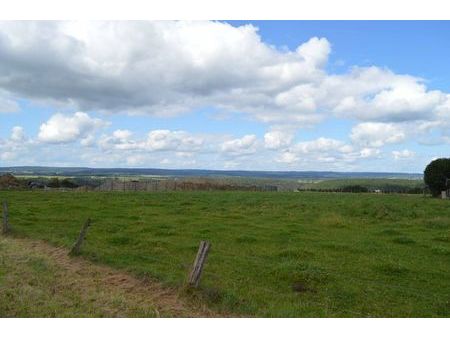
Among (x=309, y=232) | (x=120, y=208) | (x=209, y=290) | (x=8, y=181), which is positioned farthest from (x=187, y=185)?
(x=209, y=290)

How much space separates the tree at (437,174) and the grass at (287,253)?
2026 centimetres

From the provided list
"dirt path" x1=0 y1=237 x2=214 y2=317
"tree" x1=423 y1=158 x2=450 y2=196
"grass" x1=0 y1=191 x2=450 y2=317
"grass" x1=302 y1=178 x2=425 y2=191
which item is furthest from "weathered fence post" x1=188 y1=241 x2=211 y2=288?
"grass" x1=302 y1=178 x2=425 y2=191

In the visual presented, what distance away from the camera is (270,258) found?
1817cm

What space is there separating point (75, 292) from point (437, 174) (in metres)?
49.1

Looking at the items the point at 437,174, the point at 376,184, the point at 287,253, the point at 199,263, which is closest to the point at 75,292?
the point at 199,263

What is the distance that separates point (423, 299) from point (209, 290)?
580 centimetres

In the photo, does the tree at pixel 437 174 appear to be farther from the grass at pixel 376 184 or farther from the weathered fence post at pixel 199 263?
the weathered fence post at pixel 199 263

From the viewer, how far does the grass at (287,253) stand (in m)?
Result: 12.5

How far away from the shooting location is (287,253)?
Answer: 1875 centimetres

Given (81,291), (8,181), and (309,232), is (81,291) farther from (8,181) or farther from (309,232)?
(8,181)

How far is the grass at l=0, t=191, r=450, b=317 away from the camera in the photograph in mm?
12453

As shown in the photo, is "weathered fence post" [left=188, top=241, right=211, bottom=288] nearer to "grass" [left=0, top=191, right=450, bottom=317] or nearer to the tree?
"grass" [left=0, top=191, right=450, bottom=317]

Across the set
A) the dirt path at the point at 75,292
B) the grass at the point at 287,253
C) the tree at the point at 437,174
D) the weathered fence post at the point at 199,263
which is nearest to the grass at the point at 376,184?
the tree at the point at 437,174

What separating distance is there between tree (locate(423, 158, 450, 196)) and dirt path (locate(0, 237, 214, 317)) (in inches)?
1815
